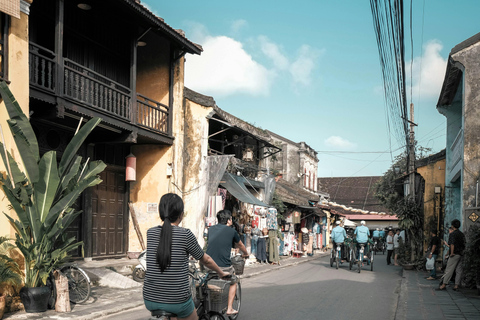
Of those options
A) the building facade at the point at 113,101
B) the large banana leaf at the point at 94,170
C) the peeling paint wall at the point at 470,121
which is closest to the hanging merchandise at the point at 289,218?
the building facade at the point at 113,101

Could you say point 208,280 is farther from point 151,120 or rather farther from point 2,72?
point 151,120

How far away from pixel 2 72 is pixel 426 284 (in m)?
12.3

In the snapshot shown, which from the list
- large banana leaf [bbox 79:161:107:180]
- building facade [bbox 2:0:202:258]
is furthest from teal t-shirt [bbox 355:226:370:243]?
large banana leaf [bbox 79:161:107:180]

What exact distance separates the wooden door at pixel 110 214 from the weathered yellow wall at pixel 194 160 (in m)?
2.11

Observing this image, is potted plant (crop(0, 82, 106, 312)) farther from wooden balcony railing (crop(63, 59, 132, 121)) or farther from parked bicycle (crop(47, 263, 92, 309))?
wooden balcony railing (crop(63, 59, 132, 121))

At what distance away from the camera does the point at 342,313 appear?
30.7 feet

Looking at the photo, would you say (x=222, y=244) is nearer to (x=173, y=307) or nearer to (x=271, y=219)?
(x=173, y=307)

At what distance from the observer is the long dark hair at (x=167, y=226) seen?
4.16m

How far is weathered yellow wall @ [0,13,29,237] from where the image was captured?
938 centimetres

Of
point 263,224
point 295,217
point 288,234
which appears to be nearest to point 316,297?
point 263,224

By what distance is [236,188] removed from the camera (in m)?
19.1

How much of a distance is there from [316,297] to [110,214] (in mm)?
7818

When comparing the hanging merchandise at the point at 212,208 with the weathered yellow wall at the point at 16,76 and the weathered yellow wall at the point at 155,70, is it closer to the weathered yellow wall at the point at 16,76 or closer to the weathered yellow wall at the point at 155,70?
the weathered yellow wall at the point at 155,70

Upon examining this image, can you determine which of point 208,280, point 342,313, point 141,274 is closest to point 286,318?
point 342,313
